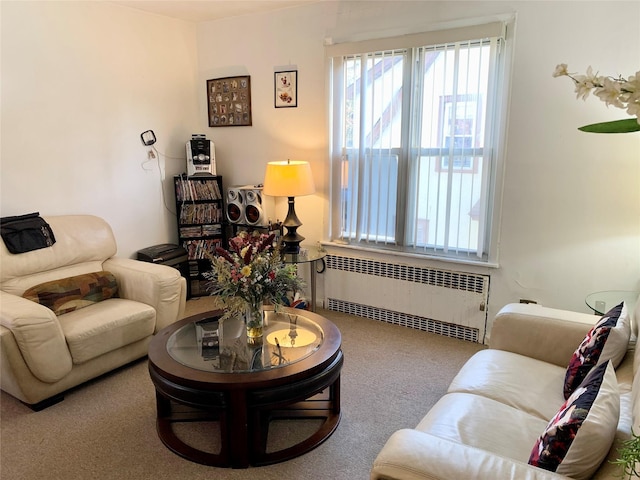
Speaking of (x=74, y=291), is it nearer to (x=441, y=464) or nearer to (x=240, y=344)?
(x=240, y=344)

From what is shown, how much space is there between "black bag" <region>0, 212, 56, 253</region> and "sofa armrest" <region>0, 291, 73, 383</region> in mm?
508

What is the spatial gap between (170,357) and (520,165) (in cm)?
245

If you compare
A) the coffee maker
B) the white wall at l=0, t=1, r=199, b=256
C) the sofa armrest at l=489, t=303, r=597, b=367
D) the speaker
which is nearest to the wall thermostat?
the white wall at l=0, t=1, r=199, b=256

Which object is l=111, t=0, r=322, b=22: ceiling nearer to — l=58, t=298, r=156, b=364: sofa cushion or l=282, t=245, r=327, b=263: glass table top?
l=282, t=245, r=327, b=263: glass table top

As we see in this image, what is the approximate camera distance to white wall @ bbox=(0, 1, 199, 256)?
10.1 feet

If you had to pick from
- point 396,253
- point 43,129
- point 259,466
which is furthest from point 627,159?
point 43,129

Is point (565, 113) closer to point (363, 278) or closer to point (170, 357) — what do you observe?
point (363, 278)

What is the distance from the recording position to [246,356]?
2.16m

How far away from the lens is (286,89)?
3830mm

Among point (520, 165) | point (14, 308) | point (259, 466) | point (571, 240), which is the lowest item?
point (259, 466)

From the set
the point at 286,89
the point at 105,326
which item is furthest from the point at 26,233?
→ the point at 286,89

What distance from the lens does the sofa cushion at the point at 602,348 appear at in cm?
170

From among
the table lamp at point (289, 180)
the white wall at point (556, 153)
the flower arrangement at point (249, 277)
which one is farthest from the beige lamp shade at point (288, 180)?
the flower arrangement at point (249, 277)

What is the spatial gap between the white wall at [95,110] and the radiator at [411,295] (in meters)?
1.81
